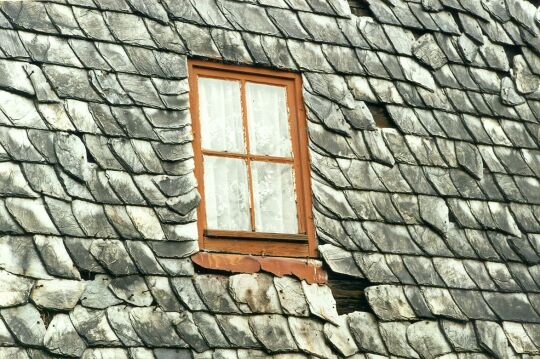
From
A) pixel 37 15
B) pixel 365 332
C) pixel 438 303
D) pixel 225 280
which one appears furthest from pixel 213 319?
pixel 37 15

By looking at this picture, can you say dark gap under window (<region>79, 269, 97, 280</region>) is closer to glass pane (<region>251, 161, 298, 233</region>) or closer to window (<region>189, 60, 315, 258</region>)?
window (<region>189, 60, 315, 258</region>)

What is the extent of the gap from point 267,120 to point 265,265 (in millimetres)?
1089

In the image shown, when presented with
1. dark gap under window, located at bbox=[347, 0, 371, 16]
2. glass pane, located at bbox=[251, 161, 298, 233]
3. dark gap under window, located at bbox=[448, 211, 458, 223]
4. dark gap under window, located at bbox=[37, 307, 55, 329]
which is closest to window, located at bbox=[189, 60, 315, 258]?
glass pane, located at bbox=[251, 161, 298, 233]

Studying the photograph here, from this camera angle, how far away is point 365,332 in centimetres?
908

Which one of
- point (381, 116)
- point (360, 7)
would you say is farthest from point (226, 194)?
point (360, 7)

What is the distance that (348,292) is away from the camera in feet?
30.2

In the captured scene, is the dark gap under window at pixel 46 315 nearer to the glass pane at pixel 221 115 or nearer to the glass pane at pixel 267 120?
the glass pane at pixel 221 115

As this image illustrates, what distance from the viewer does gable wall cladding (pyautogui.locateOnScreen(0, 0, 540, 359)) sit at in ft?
27.7

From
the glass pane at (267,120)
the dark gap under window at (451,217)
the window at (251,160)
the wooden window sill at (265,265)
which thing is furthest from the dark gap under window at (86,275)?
the dark gap under window at (451,217)

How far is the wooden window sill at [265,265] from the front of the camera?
29.0 ft

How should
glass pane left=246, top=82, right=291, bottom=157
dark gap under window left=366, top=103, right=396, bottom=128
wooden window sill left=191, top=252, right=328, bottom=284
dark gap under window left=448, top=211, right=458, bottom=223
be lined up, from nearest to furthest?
wooden window sill left=191, top=252, right=328, bottom=284 → glass pane left=246, top=82, right=291, bottom=157 → dark gap under window left=448, top=211, right=458, bottom=223 → dark gap under window left=366, top=103, right=396, bottom=128

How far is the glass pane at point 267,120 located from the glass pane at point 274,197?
0.12 metres

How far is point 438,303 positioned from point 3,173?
2.94 meters

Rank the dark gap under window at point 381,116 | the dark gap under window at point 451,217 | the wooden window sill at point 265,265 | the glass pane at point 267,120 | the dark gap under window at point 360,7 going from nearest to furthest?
the wooden window sill at point 265,265 → the glass pane at point 267,120 → the dark gap under window at point 451,217 → the dark gap under window at point 381,116 → the dark gap under window at point 360,7
